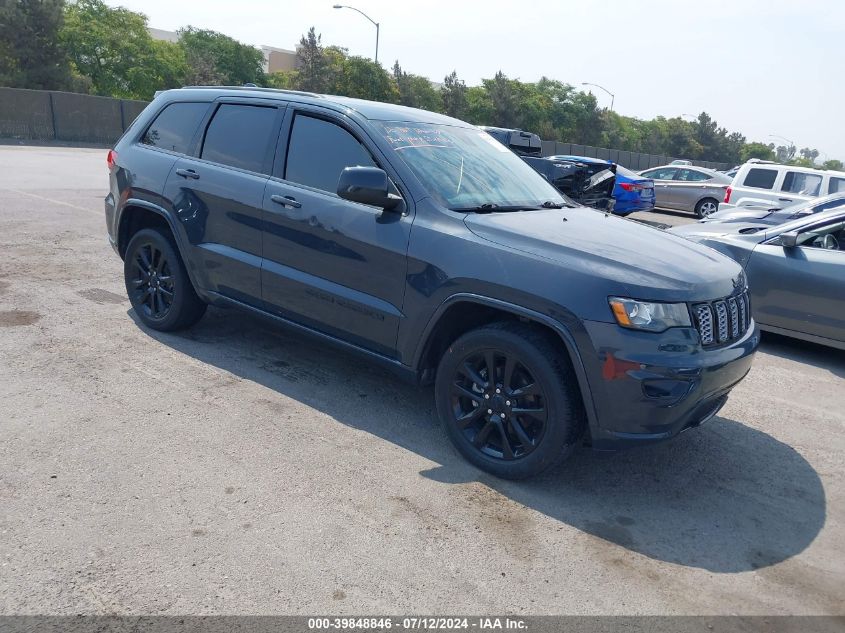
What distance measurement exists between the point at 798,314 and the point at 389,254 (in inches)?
172

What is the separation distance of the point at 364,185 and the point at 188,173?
75.5 inches

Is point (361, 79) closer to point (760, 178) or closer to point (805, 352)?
point (760, 178)

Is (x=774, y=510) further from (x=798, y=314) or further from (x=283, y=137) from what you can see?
(x=283, y=137)

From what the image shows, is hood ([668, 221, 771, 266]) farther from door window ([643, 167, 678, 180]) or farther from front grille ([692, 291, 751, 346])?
door window ([643, 167, 678, 180])

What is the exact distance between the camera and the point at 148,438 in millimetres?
3906

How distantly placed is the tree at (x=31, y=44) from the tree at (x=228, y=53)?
40.0 ft

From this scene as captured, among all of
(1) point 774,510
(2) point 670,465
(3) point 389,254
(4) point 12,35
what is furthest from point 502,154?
(4) point 12,35

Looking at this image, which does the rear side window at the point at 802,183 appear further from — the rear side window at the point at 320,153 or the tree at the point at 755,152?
the tree at the point at 755,152

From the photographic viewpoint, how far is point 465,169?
14.7ft

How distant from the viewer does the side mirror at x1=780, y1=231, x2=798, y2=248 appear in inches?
253

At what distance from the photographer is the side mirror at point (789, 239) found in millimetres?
6414

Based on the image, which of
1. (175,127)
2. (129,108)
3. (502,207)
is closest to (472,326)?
(502,207)

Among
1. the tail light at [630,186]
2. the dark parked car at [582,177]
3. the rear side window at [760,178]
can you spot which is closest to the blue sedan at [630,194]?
the tail light at [630,186]

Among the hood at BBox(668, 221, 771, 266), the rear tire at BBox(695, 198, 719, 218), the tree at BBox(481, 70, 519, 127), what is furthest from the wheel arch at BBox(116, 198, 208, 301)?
the tree at BBox(481, 70, 519, 127)
